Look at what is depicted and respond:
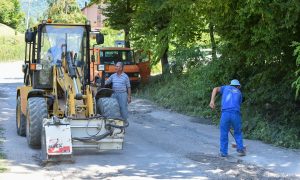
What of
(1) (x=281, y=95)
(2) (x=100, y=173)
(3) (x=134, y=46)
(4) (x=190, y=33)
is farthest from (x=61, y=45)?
(3) (x=134, y=46)

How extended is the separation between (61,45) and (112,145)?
3.17 meters

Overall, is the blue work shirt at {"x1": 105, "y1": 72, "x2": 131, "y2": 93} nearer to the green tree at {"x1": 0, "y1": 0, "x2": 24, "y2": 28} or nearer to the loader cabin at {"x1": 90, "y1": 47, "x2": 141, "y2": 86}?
the loader cabin at {"x1": 90, "y1": 47, "x2": 141, "y2": 86}

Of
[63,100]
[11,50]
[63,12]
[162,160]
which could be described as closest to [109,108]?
[63,100]

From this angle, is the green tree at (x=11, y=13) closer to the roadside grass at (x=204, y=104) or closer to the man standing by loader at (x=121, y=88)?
the roadside grass at (x=204, y=104)

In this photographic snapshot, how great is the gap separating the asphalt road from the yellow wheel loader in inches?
14.7

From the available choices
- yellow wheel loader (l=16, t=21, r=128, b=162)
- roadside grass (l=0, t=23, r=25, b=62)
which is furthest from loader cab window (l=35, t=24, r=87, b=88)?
roadside grass (l=0, t=23, r=25, b=62)

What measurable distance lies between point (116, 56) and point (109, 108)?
13.8m

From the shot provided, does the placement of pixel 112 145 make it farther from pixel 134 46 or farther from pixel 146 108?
pixel 134 46

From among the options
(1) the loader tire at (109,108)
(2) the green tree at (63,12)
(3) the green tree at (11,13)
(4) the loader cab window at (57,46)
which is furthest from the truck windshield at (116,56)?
(3) the green tree at (11,13)

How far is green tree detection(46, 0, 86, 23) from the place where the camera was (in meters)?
55.5

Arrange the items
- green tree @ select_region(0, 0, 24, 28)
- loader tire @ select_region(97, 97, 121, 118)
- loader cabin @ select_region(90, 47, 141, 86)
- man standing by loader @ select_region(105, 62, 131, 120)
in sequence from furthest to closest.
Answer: green tree @ select_region(0, 0, 24, 28) < loader cabin @ select_region(90, 47, 141, 86) < man standing by loader @ select_region(105, 62, 131, 120) < loader tire @ select_region(97, 97, 121, 118)

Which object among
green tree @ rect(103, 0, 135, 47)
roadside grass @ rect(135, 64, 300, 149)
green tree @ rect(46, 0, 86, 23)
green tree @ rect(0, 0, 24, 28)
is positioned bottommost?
roadside grass @ rect(135, 64, 300, 149)

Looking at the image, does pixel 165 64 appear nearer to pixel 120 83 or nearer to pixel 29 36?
pixel 120 83

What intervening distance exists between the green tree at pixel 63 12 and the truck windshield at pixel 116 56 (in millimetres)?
29801
